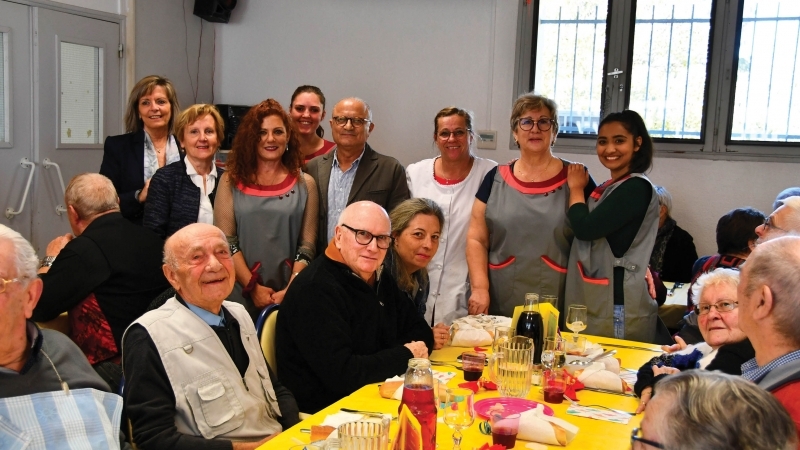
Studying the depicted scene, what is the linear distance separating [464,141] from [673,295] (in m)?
1.88

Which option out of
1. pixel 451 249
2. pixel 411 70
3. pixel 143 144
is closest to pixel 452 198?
pixel 451 249

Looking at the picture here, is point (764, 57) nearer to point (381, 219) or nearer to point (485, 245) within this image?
point (485, 245)

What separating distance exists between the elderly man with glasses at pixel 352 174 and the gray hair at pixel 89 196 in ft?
3.77

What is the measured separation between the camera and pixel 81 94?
5.23m

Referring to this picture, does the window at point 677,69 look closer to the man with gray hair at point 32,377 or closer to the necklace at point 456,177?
the necklace at point 456,177

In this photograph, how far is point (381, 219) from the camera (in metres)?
2.65

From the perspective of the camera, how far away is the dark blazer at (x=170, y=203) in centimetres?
353

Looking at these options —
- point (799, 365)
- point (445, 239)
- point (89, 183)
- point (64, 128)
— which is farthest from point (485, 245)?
point (64, 128)

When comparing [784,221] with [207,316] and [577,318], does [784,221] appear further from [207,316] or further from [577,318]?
[207,316]

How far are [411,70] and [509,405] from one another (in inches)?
166

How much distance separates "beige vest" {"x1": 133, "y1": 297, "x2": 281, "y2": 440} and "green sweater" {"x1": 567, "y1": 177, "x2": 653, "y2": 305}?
170 cm

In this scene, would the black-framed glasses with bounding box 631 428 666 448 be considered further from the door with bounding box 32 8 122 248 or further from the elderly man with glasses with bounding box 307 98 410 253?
the door with bounding box 32 8 122 248

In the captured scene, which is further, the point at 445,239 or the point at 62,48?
the point at 62,48

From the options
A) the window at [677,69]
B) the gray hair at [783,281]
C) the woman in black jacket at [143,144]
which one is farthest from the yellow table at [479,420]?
the window at [677,69]
